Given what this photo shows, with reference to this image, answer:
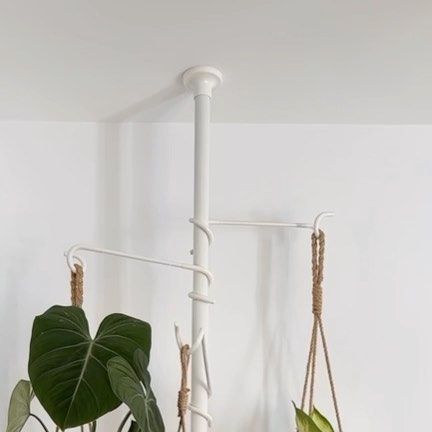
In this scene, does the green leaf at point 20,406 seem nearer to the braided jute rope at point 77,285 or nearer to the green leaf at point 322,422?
the braided jute rope at point 77,285

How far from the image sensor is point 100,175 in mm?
1183

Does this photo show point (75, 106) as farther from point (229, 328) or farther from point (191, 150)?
point (229, 328)

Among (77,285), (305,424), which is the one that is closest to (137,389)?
(77,285)

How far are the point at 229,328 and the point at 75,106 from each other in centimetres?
66

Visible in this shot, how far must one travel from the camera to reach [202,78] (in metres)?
0.94

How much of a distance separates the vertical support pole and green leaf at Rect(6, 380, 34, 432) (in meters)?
0.33

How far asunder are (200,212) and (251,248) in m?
0.27

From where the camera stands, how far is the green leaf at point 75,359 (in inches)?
26.4

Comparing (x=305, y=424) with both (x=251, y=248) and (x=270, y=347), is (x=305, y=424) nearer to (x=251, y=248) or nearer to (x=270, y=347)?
(x=270, y=347)

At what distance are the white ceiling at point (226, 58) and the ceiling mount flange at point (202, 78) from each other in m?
0.02

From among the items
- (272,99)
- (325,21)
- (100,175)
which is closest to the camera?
(325,21)

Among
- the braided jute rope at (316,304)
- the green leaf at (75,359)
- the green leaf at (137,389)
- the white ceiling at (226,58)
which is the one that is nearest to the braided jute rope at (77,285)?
the green leaf at (75,359)

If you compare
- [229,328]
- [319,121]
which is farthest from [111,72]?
[229,328]

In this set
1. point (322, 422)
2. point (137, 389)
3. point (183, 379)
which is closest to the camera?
point (137, 389)
